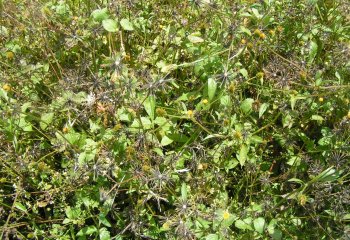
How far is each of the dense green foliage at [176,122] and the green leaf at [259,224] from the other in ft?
0.19

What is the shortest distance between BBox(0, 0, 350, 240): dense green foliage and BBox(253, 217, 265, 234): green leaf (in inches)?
2.2

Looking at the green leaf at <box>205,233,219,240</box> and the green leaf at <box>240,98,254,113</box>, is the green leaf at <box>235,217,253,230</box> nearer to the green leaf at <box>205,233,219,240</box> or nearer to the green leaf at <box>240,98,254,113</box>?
Result: the green leaf at <box>205,233,219,240</box>

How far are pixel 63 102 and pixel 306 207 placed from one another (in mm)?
1322

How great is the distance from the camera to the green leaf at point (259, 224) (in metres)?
2.18

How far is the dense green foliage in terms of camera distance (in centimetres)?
228

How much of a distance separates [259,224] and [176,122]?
680mm

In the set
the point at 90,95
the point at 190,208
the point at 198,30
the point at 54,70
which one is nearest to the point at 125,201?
the point at 190,208

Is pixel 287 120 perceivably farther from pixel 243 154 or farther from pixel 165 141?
pixel 165 141

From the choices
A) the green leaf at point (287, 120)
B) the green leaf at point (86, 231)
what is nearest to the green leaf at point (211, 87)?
the green leaf at point (287, 120)

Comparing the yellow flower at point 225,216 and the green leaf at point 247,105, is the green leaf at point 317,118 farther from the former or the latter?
the yellow flower at point 225,216

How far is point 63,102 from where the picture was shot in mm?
2352

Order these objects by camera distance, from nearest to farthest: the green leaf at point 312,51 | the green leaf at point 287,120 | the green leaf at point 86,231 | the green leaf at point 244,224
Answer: the green leaf at point 244,224
the green leaf at point 86,231
the green leaf at point 287,120
the green leaf at point 312,51

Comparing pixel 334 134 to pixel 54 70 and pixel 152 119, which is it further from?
pixel 54 70

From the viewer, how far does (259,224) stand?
7.20 ft
